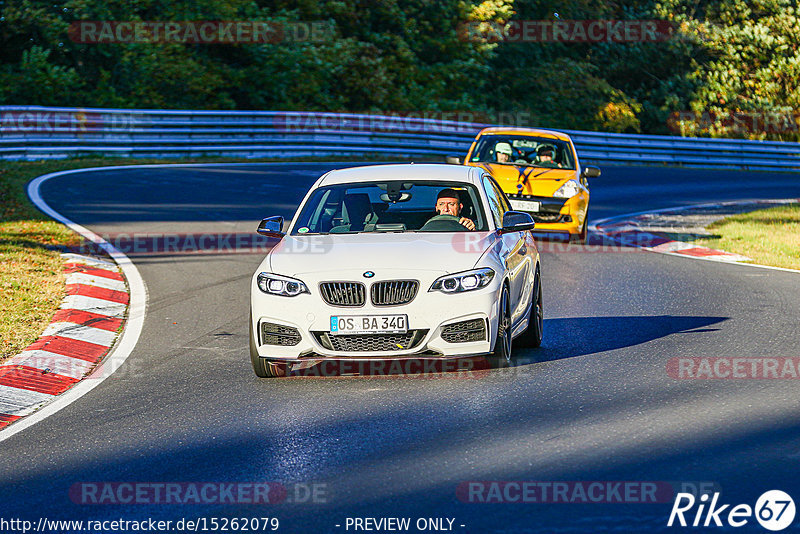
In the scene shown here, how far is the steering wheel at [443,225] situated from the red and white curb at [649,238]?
7.18 meters

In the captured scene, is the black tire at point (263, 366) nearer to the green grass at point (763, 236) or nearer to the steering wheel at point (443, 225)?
the steering wheel at point (443, 225)

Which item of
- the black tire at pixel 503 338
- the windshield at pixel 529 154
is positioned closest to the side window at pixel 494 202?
the black tire at pixel 503 338

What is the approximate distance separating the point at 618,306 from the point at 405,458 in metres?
5.92

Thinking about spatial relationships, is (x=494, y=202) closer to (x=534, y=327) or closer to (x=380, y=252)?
(x=534, y=327)

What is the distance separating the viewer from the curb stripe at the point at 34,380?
331 inches

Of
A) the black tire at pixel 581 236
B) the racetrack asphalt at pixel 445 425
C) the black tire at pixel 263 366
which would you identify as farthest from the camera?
the black tire at pixel 581 236

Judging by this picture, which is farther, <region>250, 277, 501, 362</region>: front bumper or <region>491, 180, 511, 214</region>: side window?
<region>491, 180, 511, 214</region>: side window

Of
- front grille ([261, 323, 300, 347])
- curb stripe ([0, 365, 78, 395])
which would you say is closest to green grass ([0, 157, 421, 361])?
curb stripe ([0, 365, 78, 395])

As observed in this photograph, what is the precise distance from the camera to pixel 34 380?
8617 millimetres

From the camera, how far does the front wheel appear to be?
329 inches

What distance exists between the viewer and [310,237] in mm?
9109

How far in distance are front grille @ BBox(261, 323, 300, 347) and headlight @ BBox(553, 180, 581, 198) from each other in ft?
32.1

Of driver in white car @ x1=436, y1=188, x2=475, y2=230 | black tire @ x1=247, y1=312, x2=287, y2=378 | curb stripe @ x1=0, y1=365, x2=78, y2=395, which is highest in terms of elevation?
driver in white car @ x1=436, y1=188, x2=475, y2=230

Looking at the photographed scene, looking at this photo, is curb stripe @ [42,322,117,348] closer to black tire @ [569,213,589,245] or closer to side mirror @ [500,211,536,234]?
side mirror @ [500,211,536,234]
